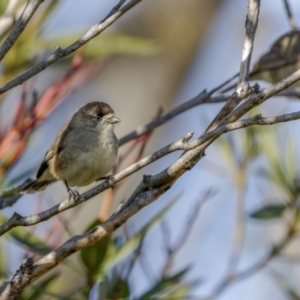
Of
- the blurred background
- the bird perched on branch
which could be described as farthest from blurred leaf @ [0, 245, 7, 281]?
the bird perched on branch

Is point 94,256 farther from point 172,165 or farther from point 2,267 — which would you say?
point 172,165

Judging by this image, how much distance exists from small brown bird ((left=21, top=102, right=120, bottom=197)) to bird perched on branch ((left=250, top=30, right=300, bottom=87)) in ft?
2.99

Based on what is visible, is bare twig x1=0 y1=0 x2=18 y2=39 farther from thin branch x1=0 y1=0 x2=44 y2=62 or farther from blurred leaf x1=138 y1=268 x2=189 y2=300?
blurred leaf x1=138 y1=268 x2=189 y2=300

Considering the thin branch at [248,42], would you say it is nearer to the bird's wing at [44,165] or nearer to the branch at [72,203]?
the branch at [72,203]

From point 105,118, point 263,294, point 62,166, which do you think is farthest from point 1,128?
point 263,294

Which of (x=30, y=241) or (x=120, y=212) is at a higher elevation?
(x=30, y=241)

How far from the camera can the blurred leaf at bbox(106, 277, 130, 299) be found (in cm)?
247

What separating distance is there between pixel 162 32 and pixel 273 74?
314 cm

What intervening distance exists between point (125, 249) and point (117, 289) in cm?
18

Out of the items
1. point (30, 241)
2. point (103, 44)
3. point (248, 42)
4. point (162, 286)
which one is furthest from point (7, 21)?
point (162, 286)

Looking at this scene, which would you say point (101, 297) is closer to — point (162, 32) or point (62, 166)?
point (62, 166)

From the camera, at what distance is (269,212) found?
122 inches

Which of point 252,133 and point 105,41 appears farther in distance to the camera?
point 252,133

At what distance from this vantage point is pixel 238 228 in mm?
3344
